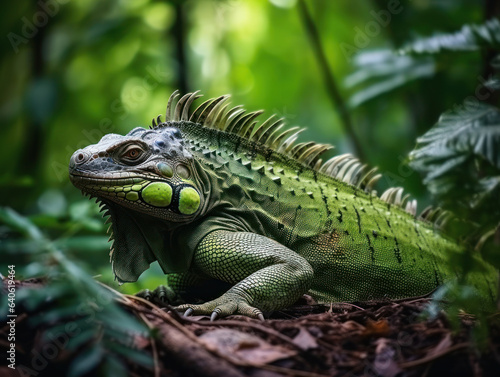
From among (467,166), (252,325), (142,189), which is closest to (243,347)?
(252,325)

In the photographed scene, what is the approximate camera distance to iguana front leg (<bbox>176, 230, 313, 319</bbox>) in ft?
12.7

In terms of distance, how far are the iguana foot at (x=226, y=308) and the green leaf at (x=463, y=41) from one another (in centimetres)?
333

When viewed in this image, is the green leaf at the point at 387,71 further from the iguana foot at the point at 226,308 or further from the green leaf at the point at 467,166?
the iguana foot at the point at 226,308

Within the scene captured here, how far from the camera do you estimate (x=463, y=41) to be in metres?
5.42

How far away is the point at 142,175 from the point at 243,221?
1001 mm

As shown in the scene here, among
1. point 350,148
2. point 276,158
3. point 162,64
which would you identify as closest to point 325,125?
point 350,148

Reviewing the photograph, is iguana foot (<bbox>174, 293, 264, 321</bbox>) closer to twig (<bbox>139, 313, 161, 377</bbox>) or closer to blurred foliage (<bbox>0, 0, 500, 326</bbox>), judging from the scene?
twig (<bbox>139, 313, 161, 377</bbox>)

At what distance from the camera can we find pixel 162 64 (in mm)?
9609

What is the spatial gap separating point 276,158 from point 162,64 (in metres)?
5.28

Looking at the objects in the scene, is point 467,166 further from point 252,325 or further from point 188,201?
point 188,201

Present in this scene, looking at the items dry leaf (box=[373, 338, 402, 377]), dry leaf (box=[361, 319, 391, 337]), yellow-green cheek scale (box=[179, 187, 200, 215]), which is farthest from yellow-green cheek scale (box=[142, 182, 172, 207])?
dry leaf (box=[373, 338, 402, 377])

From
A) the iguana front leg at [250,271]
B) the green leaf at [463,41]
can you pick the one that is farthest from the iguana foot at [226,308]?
the green leaf at [463,41]

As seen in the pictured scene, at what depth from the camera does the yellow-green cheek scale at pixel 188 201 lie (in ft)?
14.0

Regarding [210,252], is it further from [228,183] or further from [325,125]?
[325,125]
